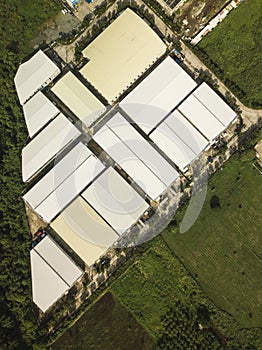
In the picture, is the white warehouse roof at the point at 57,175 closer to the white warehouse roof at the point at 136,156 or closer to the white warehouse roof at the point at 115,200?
the white warehouse roof at the point at 136,156

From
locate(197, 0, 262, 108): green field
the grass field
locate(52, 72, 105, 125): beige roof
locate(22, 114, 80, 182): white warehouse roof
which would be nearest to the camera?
the grass field

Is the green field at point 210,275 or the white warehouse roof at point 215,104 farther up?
the white warehouse roof at point 215,104

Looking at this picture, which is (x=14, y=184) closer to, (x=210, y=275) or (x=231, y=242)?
(x=210, y=275)

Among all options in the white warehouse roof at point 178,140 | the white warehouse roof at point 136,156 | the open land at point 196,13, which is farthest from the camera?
the open land at point 196,13

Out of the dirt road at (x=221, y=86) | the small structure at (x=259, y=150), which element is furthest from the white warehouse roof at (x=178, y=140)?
the small structure at (x=259, y=150)

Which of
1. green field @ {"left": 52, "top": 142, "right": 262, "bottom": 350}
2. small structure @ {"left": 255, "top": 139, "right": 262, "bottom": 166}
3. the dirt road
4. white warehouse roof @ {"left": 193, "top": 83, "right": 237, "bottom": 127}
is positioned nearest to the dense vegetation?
green field @ {"left": 52, "top": 142, "right": 262, "bottom": 350}

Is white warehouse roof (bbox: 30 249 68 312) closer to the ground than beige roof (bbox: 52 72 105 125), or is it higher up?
closer to the ground

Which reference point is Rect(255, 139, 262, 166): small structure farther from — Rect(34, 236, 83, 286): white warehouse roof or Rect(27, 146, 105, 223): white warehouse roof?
Rect(34, 236, 83, 286): white warehouse roof

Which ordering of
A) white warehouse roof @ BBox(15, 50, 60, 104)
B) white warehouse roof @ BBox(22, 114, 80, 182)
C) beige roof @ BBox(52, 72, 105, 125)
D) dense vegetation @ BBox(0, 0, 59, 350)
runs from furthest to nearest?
1. white warehouse roof @ BBox(15, 50, 60, 104)
2. beige roof @ BBox(52, 72, 105, 125)
3. white warehouse roof @ BBox(22, 114, 80, 182)
4. dense vegetation @ BBox(0, 0, 59, 350)
